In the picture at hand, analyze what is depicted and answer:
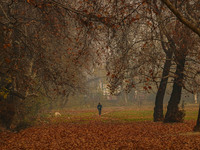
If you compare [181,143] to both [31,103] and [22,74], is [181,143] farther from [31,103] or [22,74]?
[31,103]

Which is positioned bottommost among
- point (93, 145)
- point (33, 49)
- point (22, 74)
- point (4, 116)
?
point (93, 145)

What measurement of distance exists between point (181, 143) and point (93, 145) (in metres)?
3.49

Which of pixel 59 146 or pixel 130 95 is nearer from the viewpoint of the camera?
pixel 59 146

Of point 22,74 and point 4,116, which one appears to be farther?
point 4,116

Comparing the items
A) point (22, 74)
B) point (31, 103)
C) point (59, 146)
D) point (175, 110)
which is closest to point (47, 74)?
point (22, 74)

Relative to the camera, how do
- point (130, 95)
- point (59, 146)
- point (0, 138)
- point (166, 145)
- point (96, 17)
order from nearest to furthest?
point (96, 17) < point (166, 145) < point (59, 146) < point (0, 138) < point (130, 95)

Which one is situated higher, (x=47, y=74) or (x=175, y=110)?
(x=47, y=74)

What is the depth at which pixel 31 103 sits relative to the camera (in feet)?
62.9

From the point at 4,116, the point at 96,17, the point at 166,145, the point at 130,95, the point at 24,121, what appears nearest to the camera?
the point at 96,17

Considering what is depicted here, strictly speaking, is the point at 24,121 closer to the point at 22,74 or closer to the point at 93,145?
the point at 22,74

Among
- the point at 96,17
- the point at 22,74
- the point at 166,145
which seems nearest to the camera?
the point at 96,17

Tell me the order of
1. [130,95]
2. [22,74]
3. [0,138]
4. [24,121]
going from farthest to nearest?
[130,95] < [24,121] < [0,138] < [22,74]

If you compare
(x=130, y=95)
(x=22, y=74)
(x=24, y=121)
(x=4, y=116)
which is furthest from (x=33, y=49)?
(x=130, y=95)

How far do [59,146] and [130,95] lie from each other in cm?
→ 6027
